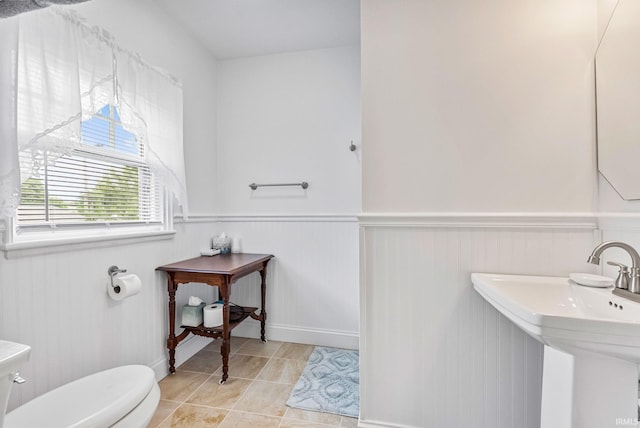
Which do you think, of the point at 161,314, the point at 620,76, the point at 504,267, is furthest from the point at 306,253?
the point at 620,76

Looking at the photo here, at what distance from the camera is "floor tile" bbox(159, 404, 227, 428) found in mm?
1558

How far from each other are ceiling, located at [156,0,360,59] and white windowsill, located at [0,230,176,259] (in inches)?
59.8

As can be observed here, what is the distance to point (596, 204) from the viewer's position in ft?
4.26

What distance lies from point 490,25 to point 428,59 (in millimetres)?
295

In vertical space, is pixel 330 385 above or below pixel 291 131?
below

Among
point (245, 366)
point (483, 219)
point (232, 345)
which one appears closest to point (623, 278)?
point (483, 219)

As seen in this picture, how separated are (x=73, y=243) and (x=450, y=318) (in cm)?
182

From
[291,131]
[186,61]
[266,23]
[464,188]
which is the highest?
[266,23]

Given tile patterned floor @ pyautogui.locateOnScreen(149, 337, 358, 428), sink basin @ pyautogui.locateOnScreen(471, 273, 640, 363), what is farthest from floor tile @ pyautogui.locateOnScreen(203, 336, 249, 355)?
sink basin @ pyautogui.locateOnScreen(471, 273, 640, 363)

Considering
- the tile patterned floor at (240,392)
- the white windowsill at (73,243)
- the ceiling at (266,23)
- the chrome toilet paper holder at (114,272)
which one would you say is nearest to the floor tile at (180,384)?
the tile patterned floor at (240,392)

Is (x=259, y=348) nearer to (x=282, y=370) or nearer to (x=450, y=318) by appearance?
(x=282, y=370)

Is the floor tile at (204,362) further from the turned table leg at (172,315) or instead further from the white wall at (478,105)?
the white wall at (478,105)

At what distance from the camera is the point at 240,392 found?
1.85 m

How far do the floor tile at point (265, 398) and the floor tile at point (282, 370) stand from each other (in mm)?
56
